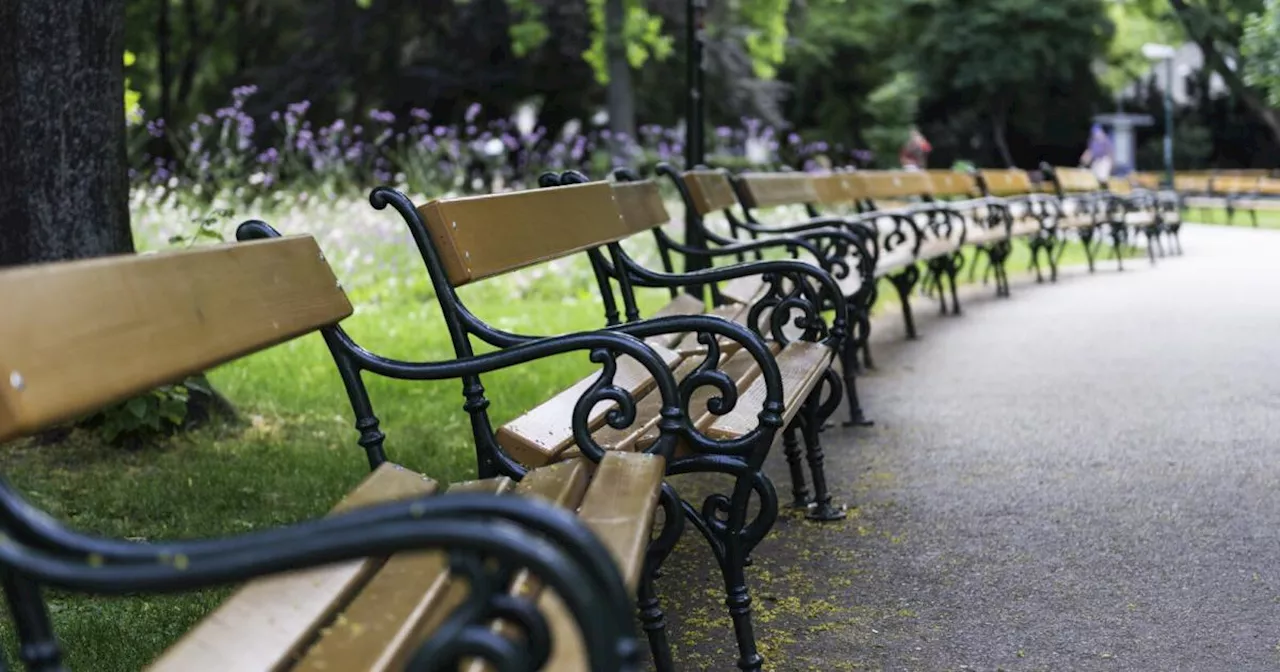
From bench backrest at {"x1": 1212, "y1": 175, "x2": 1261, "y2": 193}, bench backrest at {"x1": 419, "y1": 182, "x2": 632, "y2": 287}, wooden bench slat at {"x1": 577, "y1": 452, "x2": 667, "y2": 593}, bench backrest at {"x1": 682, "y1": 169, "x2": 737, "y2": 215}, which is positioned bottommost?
bench backrest at {"x1": 1212, "y1": 175, "x2": 1261, "y2": 193}

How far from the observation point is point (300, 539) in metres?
1.56

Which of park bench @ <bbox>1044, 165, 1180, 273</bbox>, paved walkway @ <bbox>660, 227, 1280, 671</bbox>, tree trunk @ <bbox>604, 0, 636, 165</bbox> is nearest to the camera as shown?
paved walkway @ <bbox>660, 227, 1280, 671</bbox>

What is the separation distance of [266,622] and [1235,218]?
29316 millimetres

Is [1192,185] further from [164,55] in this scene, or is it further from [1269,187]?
[164,55]

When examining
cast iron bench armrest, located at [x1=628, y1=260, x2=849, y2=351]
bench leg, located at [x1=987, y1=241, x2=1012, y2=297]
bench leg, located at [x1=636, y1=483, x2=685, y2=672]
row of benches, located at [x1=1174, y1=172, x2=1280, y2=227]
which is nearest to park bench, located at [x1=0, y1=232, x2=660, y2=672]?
bench leg, located at [x1=636, y1=483, x2=685, y2=672]

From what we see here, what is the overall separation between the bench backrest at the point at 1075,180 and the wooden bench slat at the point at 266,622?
15.0 metres

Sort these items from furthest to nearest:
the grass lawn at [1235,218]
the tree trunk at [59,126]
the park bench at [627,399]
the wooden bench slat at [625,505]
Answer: the grass lawn at [1235,218]
the tree trunk at [59,126]
the park bench at [627,399]
the wooden bench slat at [625,505]

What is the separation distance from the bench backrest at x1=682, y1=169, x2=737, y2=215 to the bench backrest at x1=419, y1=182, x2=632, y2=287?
133 centimetres

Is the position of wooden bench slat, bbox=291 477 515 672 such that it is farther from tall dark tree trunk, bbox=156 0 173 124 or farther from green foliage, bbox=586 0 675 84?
tall dark tree trunk, bbox=156 0 173 124

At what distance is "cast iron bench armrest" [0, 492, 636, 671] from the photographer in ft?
4.94

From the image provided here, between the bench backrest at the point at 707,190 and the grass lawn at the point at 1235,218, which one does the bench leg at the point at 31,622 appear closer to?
Result: the bench backrest at the point at 707,190

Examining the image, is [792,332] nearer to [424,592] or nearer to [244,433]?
[244,433]

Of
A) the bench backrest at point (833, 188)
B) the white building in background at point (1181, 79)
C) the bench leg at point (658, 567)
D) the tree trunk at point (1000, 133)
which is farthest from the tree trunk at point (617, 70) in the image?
the white building in background at point (1181, 79)

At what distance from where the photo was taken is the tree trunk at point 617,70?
2011cm
